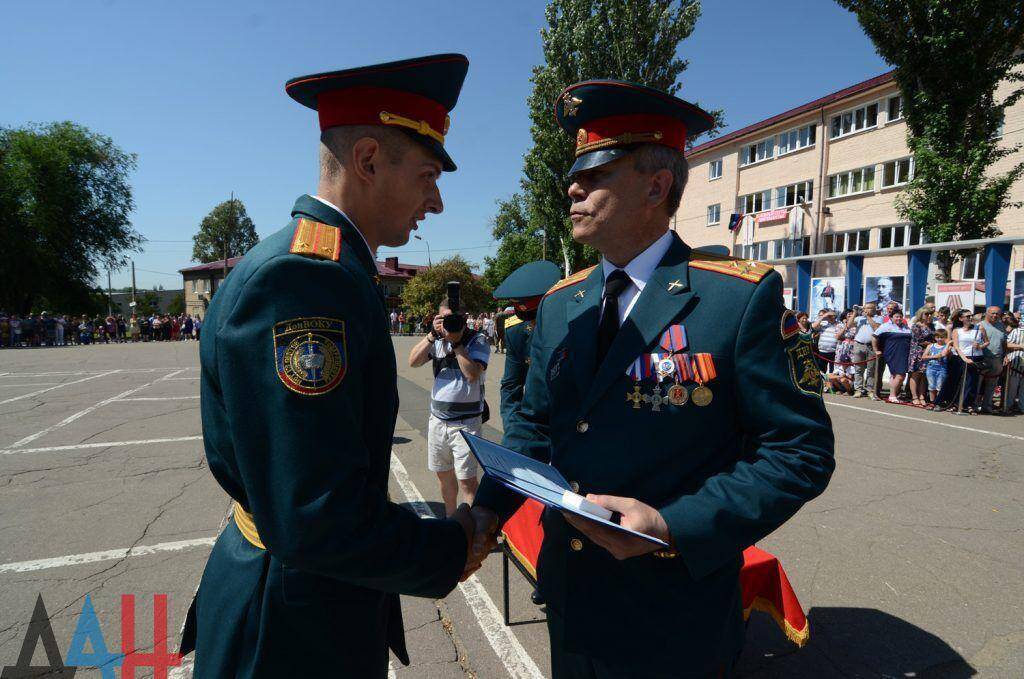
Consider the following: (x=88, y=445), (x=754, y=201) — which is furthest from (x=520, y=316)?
(x=754, y=201)

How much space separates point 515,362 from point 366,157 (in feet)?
8.71

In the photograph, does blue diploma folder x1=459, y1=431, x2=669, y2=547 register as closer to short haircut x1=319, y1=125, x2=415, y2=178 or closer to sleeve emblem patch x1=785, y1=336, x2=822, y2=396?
sleeve emblem patch x1=785, y1=336, x2=822, y2=396

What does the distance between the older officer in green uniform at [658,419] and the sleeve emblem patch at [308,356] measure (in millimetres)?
735

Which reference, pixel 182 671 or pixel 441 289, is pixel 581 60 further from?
pixel 441 289

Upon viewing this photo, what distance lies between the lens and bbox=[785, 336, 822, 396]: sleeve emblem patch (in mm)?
1431

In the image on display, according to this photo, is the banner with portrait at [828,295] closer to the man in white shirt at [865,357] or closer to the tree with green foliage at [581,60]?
the man in white shirt at [865,357]

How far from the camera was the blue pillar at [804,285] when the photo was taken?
15734 mm

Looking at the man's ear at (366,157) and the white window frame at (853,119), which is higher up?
the white window frame at (853,119)

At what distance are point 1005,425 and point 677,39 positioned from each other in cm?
1725

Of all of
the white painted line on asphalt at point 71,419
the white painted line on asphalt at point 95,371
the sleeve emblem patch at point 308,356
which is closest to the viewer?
the sleeve emblem patch at point 308,356

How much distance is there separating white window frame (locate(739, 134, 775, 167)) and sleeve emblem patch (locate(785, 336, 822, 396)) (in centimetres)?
3363

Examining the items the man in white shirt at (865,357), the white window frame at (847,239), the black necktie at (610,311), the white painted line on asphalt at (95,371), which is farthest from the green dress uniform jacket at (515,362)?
the white window frame at (847,239)

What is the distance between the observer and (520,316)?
4582 millimetres

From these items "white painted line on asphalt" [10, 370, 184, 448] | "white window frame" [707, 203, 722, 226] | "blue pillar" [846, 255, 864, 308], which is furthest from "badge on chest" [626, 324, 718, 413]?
"white window frame" [707, 203, 722, 226]
